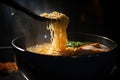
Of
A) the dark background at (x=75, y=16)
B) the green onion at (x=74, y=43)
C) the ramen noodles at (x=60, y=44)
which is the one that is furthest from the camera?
the dark background at (x=75, y=16)

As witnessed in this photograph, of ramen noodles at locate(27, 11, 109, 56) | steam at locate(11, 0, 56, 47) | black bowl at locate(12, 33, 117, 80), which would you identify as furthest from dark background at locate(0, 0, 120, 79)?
black bowl at locate(12, 33, 117, 80)

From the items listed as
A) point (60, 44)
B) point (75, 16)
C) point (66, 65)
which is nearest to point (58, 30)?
point (60, 44)

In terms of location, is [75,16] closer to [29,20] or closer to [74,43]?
[29,20]

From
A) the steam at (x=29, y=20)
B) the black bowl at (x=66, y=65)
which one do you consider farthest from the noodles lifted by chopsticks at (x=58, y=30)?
the steam at (x=29, y=20)

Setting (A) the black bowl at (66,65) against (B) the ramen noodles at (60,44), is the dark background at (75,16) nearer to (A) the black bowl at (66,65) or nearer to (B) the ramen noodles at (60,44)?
(B) the ramen noodles at (60,44)

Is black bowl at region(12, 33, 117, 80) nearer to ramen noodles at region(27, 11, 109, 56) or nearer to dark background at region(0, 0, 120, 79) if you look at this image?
ramen noodles at region(27, 11, 109, 56)
